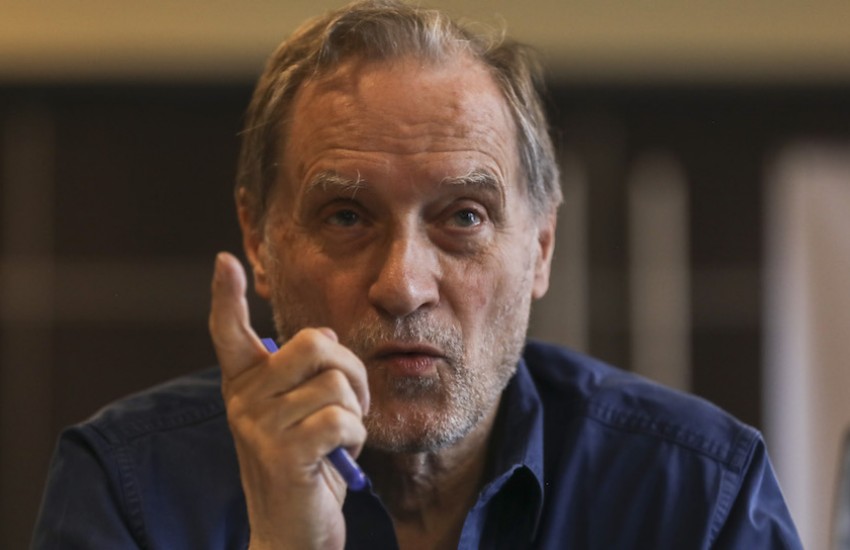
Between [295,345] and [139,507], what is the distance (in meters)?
0.49

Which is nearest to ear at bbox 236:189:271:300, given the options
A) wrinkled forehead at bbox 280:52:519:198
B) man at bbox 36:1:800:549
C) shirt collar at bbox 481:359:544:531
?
man at bbox 36:1:800:549

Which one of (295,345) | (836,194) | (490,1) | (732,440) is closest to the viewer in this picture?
(295,345)

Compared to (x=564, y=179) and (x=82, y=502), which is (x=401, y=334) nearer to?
(x=82, y=502)

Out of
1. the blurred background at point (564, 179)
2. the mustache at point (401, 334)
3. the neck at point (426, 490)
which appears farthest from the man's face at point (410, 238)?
the blurred background at point (564, 179)

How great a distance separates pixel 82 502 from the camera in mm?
1719

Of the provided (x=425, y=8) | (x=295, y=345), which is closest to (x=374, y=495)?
(x=295, y=345)

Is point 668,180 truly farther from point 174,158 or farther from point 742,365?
point 174,158

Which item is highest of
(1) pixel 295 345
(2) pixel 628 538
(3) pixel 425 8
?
(3) pixel 425 8

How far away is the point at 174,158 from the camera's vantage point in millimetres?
4340

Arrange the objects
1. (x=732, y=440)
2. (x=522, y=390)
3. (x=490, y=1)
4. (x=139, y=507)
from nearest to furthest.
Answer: (x=139, y=507)
(x=732, y=440)
(x=522, y=390)
(x=490, y=1)

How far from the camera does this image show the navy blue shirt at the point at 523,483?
1732mm

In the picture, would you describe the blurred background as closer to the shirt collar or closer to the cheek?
the shirt collar

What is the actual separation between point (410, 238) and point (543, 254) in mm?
383

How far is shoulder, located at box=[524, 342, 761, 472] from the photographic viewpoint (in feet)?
6.08
